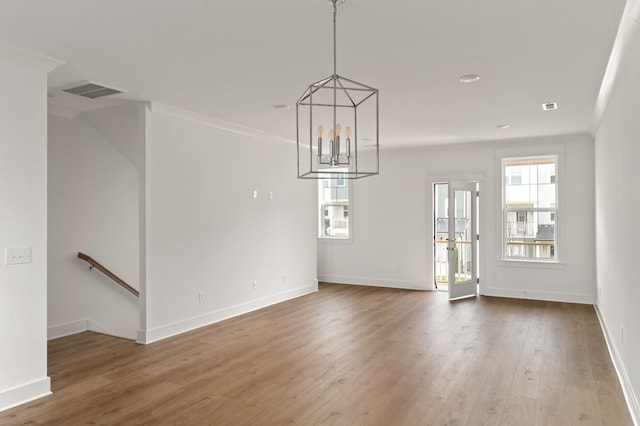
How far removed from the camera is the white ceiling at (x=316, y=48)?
2633 mm

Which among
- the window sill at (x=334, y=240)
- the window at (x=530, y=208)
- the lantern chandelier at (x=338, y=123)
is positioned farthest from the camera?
the window sill at (x=334, y=240)

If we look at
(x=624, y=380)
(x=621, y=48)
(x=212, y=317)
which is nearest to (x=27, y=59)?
(x=212, y=317)

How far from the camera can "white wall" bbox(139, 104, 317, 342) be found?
16.4 feet

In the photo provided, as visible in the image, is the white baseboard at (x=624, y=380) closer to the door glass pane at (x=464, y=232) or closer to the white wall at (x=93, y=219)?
the door glass pane at (x=464, y=232)

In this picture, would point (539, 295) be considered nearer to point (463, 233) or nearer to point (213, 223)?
point (463, 233)

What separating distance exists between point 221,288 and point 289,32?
378cm

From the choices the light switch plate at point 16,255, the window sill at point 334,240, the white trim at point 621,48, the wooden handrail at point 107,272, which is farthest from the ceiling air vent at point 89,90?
the window sill at point 334,240

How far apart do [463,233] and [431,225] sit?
59cm

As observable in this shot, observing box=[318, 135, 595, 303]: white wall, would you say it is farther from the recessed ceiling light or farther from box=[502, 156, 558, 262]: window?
the recessed ceiling light

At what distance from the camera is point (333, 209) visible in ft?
29.8

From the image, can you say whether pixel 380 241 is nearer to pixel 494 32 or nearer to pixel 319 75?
pixel 319 75

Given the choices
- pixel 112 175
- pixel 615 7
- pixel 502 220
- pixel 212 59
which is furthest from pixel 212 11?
pixel 502 220

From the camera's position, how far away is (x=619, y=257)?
3.79 meters

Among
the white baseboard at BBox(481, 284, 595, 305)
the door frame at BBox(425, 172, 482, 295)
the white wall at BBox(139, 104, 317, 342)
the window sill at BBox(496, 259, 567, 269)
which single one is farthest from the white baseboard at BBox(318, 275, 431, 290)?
the white wall at BBox(139, 104, 317, 342)
